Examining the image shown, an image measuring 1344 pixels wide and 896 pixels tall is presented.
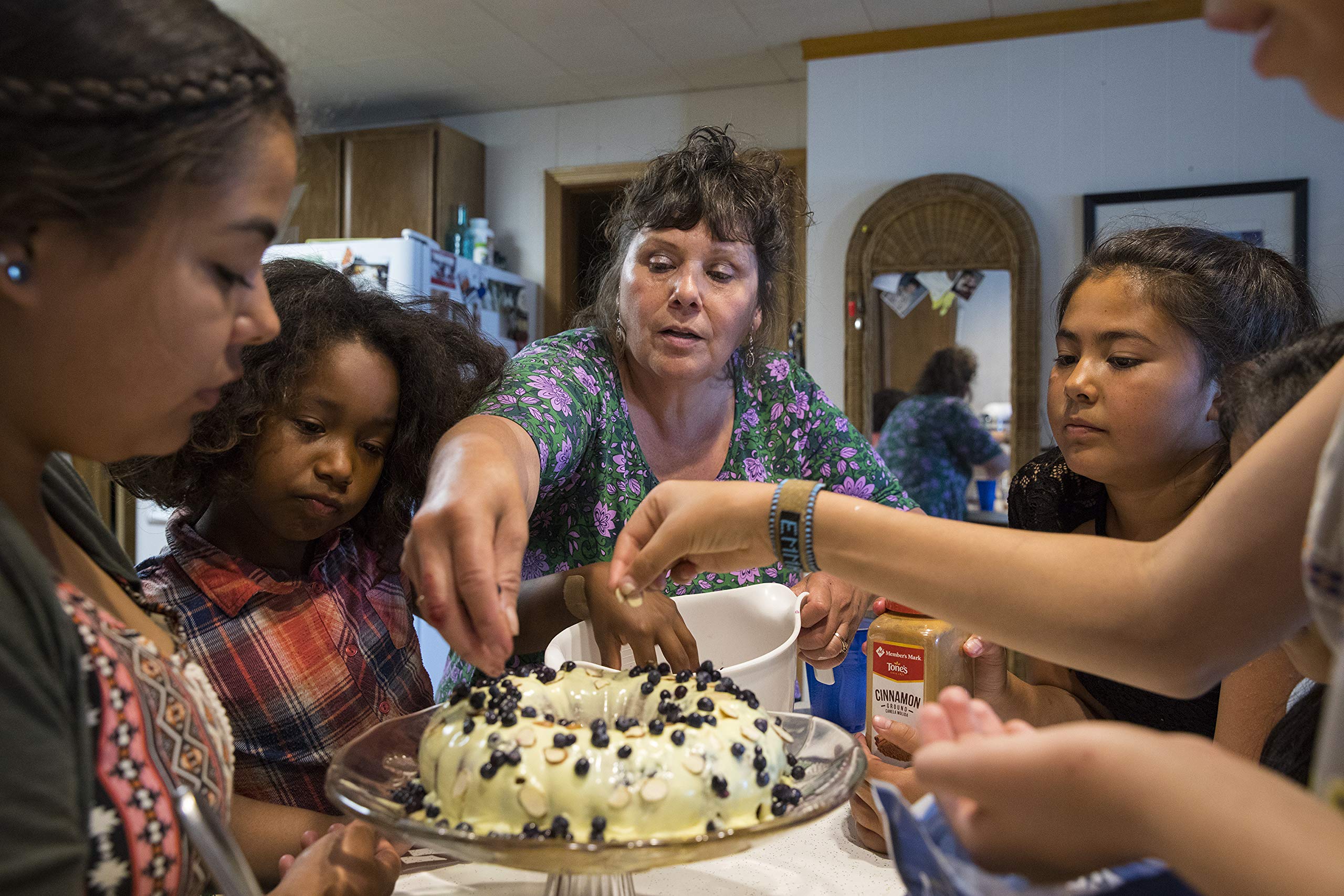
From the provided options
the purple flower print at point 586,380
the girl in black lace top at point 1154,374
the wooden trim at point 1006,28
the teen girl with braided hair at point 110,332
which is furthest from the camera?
A: the wooden trim at point 1006,28

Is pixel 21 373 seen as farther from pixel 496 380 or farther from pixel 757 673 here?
pixel 496 380

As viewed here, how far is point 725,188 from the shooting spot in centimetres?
149

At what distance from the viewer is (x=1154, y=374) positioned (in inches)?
50.2

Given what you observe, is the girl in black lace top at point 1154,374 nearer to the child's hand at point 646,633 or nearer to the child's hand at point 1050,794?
the child's hand at point 646,633

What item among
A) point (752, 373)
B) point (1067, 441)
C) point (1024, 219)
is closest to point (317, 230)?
point (1024, 219)

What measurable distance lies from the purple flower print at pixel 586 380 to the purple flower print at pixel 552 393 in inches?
3.0

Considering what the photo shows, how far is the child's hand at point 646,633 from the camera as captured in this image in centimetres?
102

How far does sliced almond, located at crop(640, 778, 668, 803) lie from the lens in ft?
2.10

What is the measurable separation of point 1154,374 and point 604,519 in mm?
802

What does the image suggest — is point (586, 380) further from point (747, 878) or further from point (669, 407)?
point (747, 878)

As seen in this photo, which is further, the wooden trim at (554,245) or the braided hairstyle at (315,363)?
the wooden trim at (554,245)

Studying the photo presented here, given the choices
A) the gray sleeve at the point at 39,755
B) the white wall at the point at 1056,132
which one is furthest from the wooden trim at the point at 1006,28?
the gray sleeve at the point at 39,755

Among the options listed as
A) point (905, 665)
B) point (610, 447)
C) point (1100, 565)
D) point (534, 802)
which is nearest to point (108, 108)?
point (534, 802)

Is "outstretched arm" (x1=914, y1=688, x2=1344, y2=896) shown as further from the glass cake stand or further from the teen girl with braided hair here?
the teen girl with braided hair
